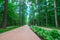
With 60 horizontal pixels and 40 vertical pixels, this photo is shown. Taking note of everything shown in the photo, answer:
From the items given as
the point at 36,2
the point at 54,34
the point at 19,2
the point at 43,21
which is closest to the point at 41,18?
the point at 43,21

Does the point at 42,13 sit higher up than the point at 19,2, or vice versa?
the point at 19,2

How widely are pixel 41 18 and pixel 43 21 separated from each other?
1.92 metres

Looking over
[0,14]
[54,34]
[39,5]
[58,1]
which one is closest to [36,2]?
[39,5]

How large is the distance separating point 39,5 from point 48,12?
26.8 ft

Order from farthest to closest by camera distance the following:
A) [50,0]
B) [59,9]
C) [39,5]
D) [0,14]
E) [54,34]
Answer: [39,5] < [50,0] < [59,9] < [0,14] < [54,34]

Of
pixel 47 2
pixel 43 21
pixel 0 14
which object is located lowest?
pixel 43 21

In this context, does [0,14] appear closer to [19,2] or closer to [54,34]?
[19,2]

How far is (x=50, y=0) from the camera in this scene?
46625mm

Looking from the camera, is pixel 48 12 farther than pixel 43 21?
No

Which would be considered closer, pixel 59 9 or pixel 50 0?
pixel 59 9

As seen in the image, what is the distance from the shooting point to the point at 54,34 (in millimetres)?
8547

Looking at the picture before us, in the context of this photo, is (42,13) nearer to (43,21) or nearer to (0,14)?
(43,21)

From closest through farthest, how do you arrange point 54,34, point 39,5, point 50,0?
1. point 54,34
2. point 50,0
3. point 39,5

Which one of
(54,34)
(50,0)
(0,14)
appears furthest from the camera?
(50,0)
